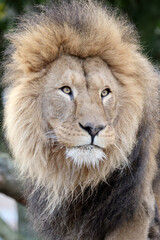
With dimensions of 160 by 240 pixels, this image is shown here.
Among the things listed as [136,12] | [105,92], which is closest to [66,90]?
[105,92]

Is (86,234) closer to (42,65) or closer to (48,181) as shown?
(48,181)

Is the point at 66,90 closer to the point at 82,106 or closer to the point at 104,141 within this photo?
the point at 82,106

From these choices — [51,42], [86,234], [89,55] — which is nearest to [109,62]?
[89,55]

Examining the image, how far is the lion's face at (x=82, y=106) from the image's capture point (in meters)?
3.51

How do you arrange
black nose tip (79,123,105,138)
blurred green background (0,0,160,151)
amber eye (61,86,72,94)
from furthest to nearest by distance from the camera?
blurred green background (0,0,160,151) → amber eye (61,86,72,94) → black nose tip (79,123,105,138)

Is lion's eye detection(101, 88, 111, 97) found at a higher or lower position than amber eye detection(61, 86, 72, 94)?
higher

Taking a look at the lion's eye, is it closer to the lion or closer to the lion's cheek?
the lion

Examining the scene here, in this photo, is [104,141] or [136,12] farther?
[136,12]

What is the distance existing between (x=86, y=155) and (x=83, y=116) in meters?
0.23

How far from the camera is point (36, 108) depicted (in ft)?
12.4

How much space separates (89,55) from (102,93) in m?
0.31

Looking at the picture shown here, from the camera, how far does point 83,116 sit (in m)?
3.53

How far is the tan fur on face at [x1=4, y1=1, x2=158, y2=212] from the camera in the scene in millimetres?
3723

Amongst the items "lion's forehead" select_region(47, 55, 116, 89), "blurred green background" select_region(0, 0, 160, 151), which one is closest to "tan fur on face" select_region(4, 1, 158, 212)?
"lion's forehead" select_region(47, 55, 116, 89)
